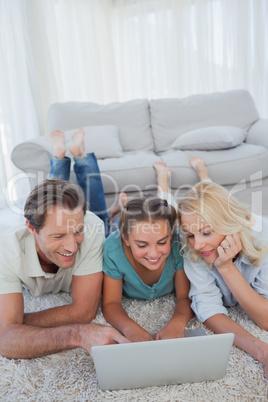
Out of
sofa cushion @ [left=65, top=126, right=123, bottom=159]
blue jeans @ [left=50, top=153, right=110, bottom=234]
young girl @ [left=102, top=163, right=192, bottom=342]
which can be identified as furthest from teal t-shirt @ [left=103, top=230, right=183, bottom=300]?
sofa cushion @ [left=65, top=126, right=123, bottom=159]

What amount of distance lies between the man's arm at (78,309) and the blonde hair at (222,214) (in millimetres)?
404

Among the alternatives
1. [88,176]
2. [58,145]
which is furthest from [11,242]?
[58,145]

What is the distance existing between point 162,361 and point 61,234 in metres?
0.58

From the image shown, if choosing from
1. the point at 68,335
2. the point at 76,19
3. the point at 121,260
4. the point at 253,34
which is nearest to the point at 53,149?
the point at 121,260

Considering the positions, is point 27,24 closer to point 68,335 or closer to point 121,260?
point 121,260

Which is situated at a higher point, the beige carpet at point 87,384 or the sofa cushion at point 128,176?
the sofa cushion at point 128,176

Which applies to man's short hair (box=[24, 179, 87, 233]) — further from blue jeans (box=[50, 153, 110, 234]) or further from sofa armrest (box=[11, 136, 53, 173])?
sofa armrest (box=[11, 136, 53, 173])

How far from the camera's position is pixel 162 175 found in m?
2.57

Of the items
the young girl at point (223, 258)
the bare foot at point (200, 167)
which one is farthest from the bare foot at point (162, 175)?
the young girl at point (223, 258)

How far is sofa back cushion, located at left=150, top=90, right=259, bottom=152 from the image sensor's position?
→ 329 centimetres

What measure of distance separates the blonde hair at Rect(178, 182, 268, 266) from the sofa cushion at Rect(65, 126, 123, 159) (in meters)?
1.62

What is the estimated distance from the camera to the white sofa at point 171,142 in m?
2.66

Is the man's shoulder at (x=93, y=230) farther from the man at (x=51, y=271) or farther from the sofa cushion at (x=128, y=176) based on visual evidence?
the sofa cushion at (x=128, y=176)

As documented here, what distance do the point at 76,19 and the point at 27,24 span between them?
91cm
